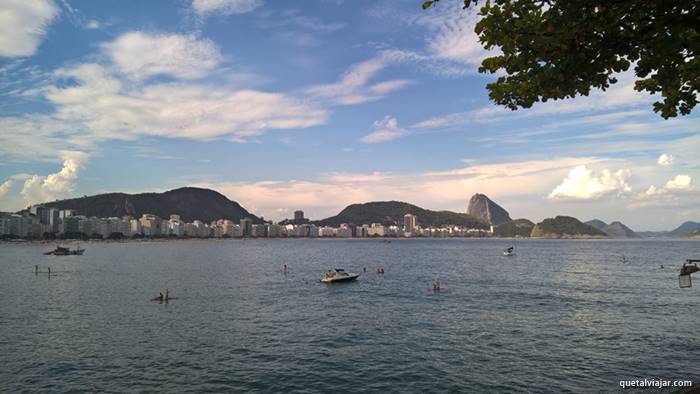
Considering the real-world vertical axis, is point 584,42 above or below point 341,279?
Result: above

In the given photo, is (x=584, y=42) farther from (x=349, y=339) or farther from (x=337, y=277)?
(x=337, y=277)

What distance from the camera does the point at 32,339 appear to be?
36438mm

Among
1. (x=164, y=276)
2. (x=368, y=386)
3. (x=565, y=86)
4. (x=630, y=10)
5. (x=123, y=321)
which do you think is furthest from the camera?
(x=164, y=276)

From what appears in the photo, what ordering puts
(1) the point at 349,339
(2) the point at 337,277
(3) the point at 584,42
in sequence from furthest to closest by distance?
(2) the point at 337,277
(1) the point at 349,339
(3) the point at 584,42

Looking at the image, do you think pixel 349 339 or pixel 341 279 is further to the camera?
pixel 341 279

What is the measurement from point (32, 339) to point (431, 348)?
34.2 metres

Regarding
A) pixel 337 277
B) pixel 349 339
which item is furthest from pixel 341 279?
pixel 349 339

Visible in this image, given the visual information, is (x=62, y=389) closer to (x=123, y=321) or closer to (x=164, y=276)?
(x=123, y=321)

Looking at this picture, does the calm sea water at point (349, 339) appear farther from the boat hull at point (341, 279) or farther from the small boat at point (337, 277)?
the small boat at point (337, 277)

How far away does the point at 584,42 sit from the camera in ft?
36.7

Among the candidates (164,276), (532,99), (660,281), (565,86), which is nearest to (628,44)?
(565,86)

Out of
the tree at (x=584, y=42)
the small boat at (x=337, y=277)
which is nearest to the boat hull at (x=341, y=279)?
the small boat at (x=337, y=277)

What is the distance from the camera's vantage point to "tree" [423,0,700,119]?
33.9 feet

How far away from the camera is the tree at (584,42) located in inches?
407
